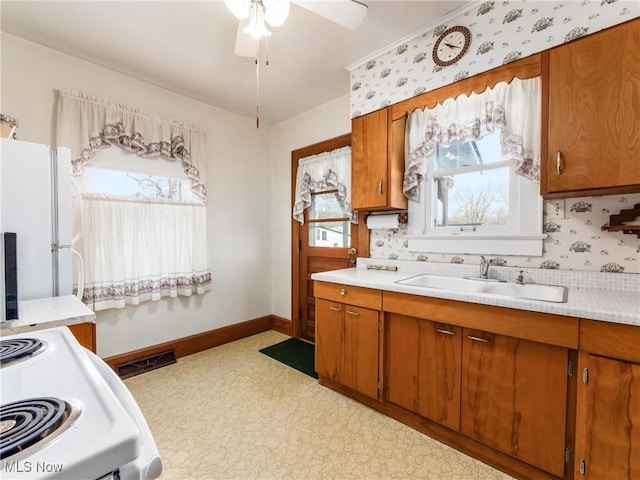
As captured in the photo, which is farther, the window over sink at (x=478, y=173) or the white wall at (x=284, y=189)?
the white wall at (x=284, y=189)

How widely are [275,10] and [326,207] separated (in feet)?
6.57

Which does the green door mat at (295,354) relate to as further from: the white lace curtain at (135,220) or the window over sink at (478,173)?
the window over sink at (478,173)

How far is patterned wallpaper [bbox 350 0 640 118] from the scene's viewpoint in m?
1.52

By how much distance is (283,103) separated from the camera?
10.3ft

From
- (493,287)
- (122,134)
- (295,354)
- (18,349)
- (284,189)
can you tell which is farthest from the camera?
(284,189)

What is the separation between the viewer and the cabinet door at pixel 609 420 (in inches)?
45.1

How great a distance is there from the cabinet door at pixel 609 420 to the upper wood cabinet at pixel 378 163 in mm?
1476

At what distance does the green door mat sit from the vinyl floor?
134 millimetres

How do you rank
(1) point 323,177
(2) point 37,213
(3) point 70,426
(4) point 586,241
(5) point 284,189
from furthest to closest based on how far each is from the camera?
(5) point 284,189, (1) point 323,177, (4) point 586,241, (2) point 37,213, (3) point 70,426

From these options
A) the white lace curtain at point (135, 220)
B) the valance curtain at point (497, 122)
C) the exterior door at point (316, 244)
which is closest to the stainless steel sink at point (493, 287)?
the valance curtain at point (497, 122)

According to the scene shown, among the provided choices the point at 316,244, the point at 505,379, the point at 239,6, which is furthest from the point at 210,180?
the point at 505,379

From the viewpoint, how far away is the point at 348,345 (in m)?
2.14

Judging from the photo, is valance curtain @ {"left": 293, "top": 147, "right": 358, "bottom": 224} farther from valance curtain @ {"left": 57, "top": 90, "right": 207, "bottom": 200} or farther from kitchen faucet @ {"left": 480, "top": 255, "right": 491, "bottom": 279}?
kitchen faucet @ {"left": 480, "top": 255, "right": 491, "bottom": 279}

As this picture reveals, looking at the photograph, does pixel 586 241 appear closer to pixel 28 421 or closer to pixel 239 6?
pixel 239 6
